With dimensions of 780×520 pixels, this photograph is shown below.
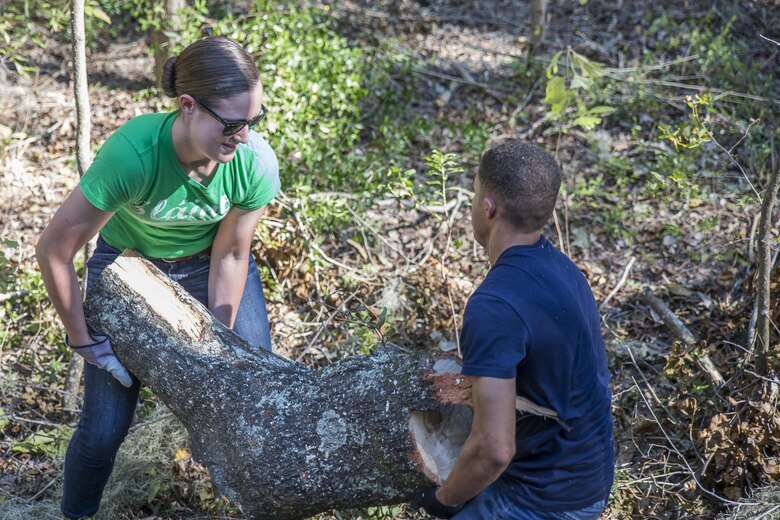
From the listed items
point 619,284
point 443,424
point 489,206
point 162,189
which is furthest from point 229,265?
point 619,284

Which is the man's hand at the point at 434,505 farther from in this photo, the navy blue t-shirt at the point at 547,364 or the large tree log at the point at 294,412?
the navy blue t-shirt at the point at 547,364

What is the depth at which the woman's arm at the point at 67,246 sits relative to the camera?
97.6 inches

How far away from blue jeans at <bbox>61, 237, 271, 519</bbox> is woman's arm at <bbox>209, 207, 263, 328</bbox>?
2.7 inches

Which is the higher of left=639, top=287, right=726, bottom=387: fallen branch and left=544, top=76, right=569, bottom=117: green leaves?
left=544, top=76, right=569, bottom=117: green leaves

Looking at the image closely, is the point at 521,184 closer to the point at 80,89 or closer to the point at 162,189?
the point at 162,189

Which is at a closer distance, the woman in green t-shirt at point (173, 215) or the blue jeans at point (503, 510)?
the blue jeans at point (503, 510)

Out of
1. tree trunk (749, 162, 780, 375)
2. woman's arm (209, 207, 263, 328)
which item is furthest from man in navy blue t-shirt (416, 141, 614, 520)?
tree trunk (749, 162, 780, 375)

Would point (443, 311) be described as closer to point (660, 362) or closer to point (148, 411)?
point (660, 362)

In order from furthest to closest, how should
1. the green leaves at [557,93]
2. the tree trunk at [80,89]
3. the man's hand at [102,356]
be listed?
the green leaves at [557,93] → the tree trunk at [80,89] → the man's hand at [102,356]

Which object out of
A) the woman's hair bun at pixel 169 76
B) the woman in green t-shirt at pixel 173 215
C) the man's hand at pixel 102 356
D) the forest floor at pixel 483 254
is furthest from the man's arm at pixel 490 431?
the woman's hair bun at pixel 169 76

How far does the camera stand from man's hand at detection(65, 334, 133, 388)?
9.02ft

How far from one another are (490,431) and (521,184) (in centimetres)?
69

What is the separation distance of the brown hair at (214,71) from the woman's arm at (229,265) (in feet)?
1.84

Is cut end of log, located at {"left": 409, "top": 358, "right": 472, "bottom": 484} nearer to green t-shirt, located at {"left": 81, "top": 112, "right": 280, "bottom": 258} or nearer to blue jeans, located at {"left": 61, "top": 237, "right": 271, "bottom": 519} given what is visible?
blue jeans, located at {"left": 61, "top": 237, "right": 271, "bottom": 519}
